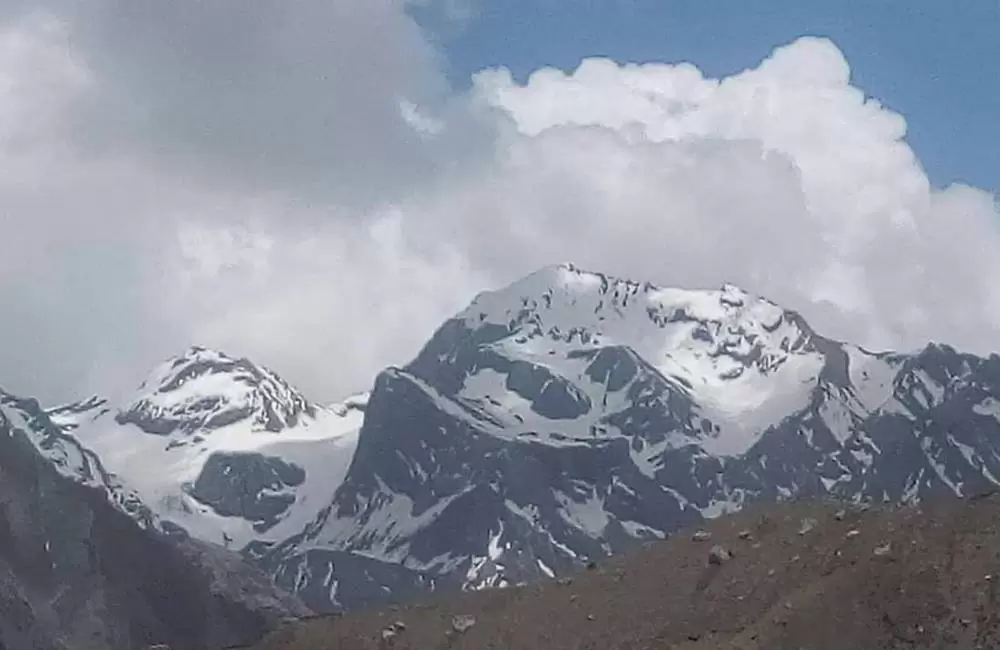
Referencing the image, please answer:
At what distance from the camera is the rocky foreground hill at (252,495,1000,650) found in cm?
6359

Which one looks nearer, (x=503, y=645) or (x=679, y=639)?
(x=679, y=639)

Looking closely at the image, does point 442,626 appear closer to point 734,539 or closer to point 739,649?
point 734,539

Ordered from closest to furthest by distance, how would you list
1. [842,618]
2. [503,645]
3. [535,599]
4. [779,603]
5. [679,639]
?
[842,618], [779,603], [679,639], [503,645], [535,599]

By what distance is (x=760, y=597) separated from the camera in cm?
7400

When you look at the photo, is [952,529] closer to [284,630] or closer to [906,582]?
[906,582]

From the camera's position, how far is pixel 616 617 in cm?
8075

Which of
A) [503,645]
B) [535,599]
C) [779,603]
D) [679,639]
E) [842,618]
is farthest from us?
[535,599]

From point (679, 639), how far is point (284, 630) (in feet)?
90.2

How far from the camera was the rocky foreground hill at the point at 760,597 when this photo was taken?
63.6 m

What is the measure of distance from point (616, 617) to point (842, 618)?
18.2 metres

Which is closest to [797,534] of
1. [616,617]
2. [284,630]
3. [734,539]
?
[734,539]

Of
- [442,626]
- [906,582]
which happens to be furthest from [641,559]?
[906,582]

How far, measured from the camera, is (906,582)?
214 feet

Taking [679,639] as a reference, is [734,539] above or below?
above
